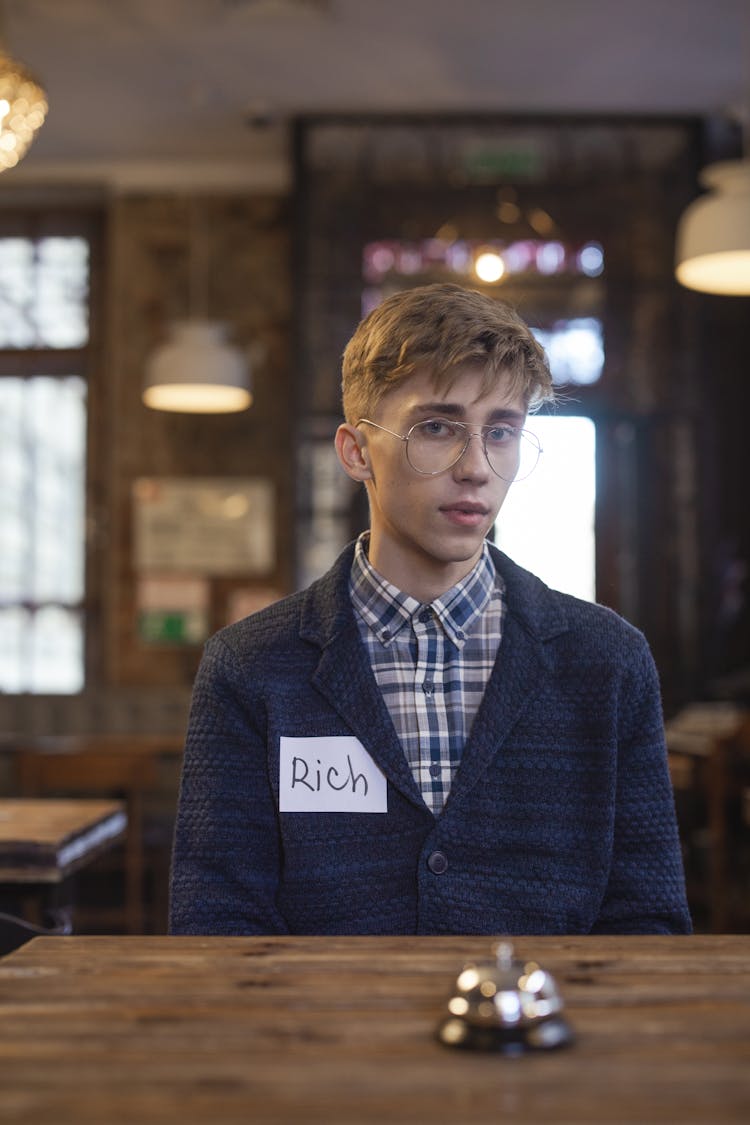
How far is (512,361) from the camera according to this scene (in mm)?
1618

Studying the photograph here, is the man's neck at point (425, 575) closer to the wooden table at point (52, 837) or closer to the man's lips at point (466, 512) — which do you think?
the man's lips at point (466, 512)

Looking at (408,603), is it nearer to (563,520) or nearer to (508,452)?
(508,452)

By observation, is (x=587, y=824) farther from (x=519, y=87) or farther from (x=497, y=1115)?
(x=519, y=87)

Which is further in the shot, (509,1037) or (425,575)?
(425,575)

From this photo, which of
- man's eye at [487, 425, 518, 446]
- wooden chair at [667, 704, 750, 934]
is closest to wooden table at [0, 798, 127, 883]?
man's eye at [487, 425, 518, 446]

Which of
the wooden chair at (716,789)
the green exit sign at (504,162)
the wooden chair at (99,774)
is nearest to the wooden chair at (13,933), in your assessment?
the wooden chair at (99,774)

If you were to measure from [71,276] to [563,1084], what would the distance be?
675 centimetres

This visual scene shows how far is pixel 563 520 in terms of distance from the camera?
637 centimetres

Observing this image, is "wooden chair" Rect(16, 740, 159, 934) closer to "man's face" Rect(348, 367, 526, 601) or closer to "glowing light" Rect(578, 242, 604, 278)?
"man's face" Rect(348, 367, 526, 601)

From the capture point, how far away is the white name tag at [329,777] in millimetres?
1601

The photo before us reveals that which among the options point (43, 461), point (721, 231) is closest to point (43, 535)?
point (43, 461)

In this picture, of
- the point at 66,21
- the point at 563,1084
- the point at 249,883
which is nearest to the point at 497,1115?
the point at 563,1084

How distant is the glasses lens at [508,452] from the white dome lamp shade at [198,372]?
399 cm

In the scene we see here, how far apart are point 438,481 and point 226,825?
511mm
